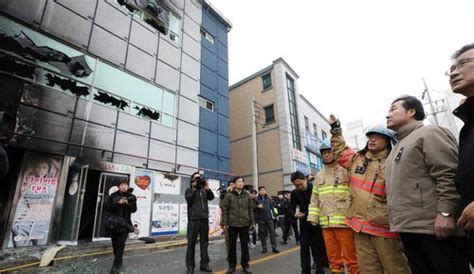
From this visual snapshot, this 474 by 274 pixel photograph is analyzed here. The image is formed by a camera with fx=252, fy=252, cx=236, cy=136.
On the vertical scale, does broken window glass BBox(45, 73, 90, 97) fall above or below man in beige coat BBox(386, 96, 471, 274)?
above

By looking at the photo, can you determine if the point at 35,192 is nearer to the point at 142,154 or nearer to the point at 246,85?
the point at 142,154

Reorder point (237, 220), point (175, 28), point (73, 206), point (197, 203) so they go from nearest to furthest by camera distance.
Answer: point (237, 220) → point (197, 203) → point (73, 206) → point (175, 28)

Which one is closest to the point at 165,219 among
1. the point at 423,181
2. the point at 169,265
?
the point at 169,265

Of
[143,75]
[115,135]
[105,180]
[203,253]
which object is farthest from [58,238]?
[143,75]

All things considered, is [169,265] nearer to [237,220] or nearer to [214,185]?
[237,220]

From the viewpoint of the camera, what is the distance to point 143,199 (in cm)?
948

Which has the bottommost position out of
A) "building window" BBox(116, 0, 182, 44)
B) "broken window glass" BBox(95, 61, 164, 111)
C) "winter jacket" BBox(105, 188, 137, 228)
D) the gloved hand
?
"winter jacket" BBox(105, 188, 137, 228)

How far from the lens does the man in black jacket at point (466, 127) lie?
5.16ft

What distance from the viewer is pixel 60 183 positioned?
294 inches

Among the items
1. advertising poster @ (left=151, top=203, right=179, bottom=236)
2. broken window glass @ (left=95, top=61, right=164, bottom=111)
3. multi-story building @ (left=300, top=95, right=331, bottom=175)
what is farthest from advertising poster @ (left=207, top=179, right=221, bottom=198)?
multi-story building @ (left=300, top=95, right=331, bottom=175)

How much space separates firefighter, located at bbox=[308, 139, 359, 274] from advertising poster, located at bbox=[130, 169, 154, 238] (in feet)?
23.7

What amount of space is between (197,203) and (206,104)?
9451mm

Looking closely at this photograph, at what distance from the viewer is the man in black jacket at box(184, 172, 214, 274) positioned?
496cm

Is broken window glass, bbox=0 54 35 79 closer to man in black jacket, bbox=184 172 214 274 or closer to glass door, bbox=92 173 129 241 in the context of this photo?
glass door, bbox=92 173 129 241
